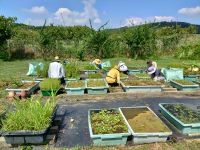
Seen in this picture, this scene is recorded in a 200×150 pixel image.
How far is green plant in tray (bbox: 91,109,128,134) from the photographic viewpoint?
17.2ft

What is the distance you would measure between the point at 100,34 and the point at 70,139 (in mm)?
15019

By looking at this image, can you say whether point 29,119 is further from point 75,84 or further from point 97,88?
point 75,84

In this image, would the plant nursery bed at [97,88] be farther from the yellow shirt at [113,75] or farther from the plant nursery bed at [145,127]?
the plant nursery bed at [145,127]

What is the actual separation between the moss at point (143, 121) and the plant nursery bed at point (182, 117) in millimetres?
405

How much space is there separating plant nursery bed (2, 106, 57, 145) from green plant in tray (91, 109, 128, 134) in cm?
95

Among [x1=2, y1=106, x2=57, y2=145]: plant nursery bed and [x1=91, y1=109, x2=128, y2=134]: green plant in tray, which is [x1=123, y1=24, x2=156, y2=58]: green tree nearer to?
[x1=91, y1=109, x2=128, y2=134]: green plant in tray

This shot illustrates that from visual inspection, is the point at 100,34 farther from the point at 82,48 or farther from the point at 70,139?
the point at 70,139

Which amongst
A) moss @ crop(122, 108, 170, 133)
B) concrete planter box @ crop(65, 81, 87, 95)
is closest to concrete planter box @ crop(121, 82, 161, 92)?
concrete planter box @ crop(65, 81, 87, 95)

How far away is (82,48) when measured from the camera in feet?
64.6

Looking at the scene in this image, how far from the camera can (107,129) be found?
5258 mm

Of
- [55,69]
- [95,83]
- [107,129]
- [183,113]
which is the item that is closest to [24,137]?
[107,129]

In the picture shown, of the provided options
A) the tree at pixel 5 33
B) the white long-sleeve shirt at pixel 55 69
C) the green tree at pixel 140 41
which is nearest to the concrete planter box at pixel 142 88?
the white long-sleeve shirt at pixel 55 69

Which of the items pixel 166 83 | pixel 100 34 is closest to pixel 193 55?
pixel 100 34

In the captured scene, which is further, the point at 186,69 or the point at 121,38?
the point at 121,38
